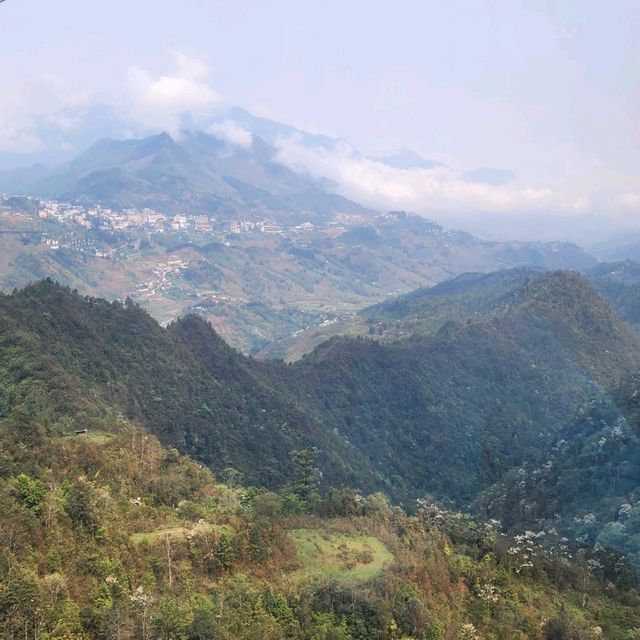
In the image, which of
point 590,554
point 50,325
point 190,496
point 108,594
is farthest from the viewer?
point 50,325

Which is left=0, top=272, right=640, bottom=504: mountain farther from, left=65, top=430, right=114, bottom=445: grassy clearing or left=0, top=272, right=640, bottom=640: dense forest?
left=65, top=430, right=114, bottom=445: grassy clearing

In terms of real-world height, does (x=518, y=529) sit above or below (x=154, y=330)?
below

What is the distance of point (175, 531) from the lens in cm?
2219

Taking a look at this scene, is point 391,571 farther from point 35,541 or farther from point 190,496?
point 35,541

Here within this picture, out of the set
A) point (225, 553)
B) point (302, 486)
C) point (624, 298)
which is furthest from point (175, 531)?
point (624, 298)

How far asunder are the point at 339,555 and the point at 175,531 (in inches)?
245

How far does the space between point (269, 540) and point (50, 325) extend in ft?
109

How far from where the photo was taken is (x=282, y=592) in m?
20.9

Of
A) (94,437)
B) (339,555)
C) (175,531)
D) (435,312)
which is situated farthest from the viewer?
(435,312)

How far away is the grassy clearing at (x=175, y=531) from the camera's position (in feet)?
69.6

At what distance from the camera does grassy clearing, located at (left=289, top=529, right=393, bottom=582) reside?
2295 cm

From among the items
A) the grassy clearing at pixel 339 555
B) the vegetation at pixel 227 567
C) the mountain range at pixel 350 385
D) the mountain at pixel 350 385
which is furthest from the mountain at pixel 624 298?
the grassy clearing at pixel 339 555

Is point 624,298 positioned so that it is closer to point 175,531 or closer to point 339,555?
point 339,555

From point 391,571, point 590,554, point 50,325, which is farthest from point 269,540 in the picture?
point 50,325
